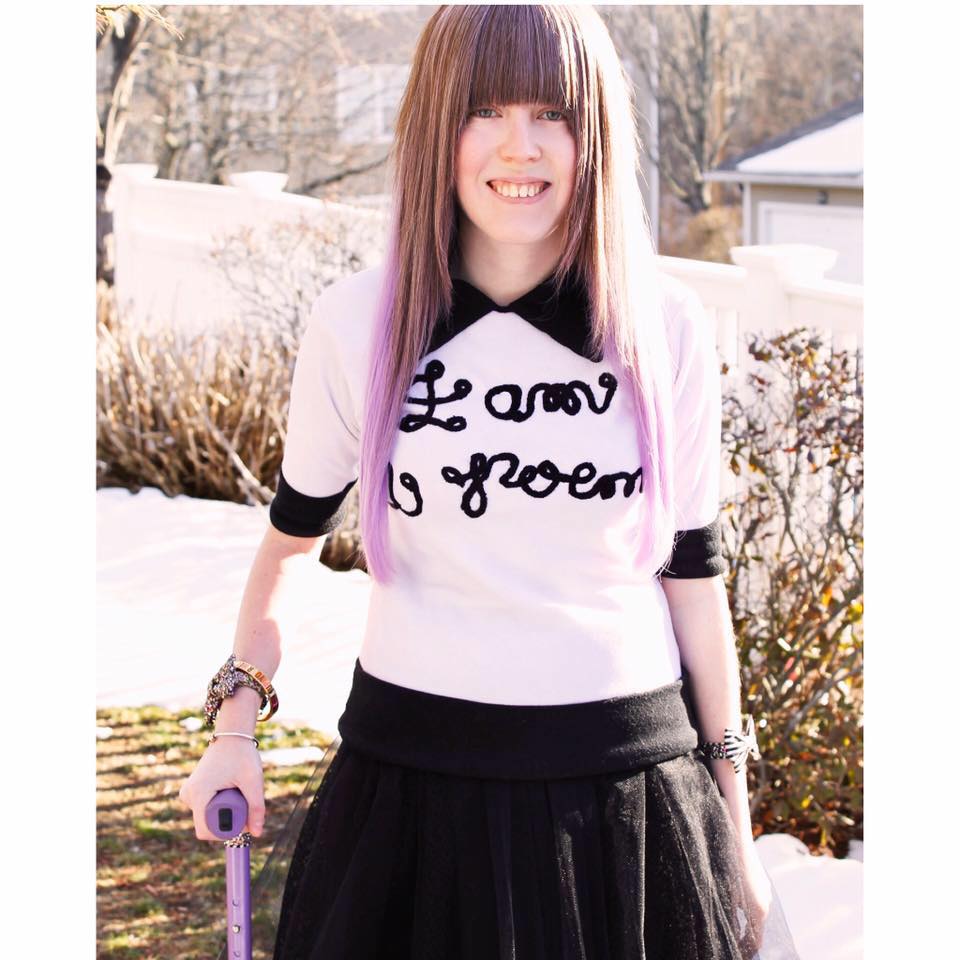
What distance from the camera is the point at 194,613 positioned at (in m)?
5.92

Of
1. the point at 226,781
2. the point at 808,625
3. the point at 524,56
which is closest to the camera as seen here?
the point at 524,56

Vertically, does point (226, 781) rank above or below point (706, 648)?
below

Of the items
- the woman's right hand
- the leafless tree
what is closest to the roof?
the leafless tree

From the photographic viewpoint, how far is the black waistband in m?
1.68

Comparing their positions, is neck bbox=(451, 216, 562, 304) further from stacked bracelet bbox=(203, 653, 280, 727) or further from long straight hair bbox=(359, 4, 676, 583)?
stacked bracelet bbox=(203, 653, 280, 727)

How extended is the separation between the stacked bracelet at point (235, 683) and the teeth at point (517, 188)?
728 millimetres

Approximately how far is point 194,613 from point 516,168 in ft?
14.9

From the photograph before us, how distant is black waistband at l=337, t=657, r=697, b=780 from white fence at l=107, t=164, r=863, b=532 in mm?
2342

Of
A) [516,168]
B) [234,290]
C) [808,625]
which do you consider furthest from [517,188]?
[234,290]

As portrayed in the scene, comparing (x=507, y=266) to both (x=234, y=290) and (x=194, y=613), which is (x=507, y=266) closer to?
(x=194, y=613)

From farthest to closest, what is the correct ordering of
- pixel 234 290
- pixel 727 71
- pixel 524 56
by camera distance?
pixel 727 71 → pixel 234 290 → pixel 524 56

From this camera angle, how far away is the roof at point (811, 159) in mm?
13797

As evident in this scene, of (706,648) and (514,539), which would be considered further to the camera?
(706,648)

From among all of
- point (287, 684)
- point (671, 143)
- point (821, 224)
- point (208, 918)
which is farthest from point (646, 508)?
point (671, 143)
